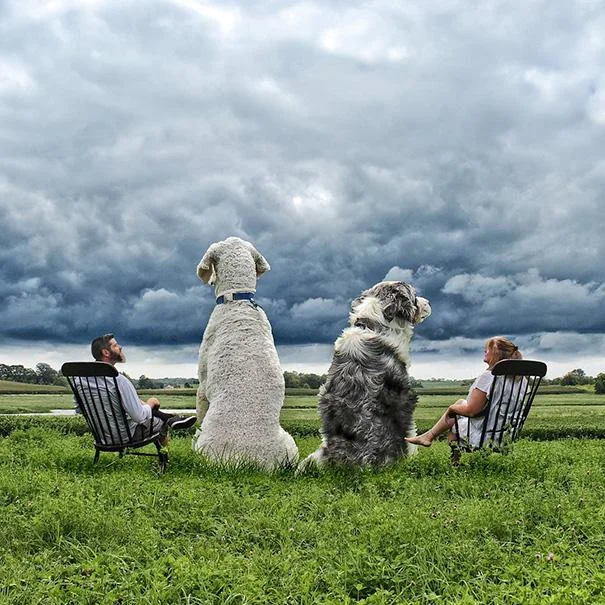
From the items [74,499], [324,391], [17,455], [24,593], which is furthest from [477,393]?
[17,455]

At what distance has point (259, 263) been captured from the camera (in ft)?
30.3

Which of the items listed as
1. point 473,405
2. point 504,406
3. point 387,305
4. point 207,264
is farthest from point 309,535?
point 207,264

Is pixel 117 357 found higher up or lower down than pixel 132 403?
higher up

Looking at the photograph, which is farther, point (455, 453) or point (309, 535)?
point (455, 453)

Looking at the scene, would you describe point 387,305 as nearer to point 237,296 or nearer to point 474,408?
point 474,408

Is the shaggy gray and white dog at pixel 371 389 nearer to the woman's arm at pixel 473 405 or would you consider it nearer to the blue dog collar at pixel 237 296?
the woman's arm at pixel 473 405

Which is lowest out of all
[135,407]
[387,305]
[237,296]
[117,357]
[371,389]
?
[135,407]

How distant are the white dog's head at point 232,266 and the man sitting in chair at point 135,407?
1498mm

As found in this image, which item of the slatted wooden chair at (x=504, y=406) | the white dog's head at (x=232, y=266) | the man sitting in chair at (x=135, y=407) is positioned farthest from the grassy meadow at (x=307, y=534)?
the white dog's head at (x=232, y=266)

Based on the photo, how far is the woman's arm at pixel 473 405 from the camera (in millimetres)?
8047

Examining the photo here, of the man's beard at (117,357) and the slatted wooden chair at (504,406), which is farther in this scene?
the man's beard at (117,357)

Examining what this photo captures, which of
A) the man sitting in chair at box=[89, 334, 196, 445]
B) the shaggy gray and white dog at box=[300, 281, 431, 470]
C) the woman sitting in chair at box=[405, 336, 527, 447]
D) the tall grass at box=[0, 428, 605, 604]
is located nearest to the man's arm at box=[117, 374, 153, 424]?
the man sitting in chair at box=[89, 334, 196, 445]

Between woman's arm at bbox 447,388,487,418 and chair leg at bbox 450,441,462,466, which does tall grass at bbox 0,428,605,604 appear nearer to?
chair leg at bbox 450,441,462,466

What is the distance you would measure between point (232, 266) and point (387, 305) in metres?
2.15
